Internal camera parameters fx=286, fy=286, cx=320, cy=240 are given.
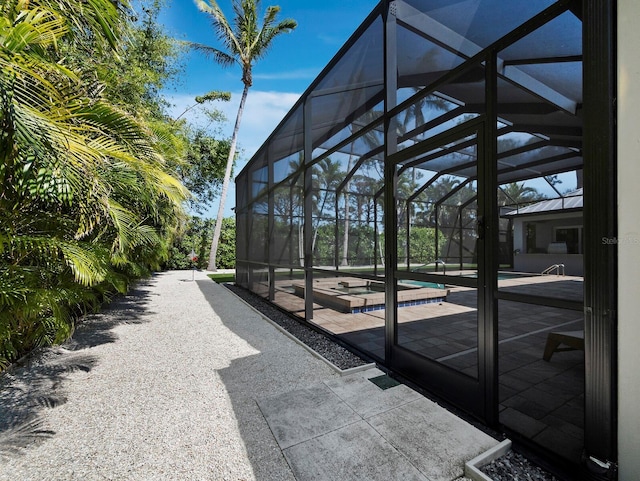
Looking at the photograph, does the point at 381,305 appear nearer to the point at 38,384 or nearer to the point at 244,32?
the point at 38,384

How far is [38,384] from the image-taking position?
8.84 ft

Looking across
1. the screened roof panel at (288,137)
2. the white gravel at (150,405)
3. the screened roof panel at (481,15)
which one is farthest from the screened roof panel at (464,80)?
the white gravel at (150,405)

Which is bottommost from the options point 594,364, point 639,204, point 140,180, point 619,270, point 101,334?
point 101,334

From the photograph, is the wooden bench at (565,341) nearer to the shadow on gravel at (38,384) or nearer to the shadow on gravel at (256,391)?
the shadow on gravel at (256,391)

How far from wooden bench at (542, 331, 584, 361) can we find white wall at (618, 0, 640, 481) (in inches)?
54.6

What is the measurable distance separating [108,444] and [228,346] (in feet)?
6.53

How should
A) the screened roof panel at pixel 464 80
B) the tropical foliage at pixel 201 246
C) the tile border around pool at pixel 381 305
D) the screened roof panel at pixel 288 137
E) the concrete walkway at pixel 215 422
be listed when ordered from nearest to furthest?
the concrete walkway at pixel 215 422
the screened roof panel at pixel 464 80
the screened roof panel at pixel 288 137
the tile border around pool at pixel 381 305
the tropical foliage at pixel 201 246

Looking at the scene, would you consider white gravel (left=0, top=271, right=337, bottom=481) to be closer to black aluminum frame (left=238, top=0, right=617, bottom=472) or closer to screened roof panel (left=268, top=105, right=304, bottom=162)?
black aluminum frame (left=238, top=0, right=617, bottom=472)

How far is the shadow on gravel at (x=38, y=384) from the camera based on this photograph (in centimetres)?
195

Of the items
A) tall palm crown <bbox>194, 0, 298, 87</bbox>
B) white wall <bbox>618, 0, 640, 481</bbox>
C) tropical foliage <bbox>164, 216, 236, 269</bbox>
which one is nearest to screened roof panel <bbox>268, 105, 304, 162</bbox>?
white wall <bbox>618, 0, 640, 481</bbox>

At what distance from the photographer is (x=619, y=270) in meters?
1.37

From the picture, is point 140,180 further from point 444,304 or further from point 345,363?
point 444,304

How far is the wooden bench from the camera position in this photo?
254cm

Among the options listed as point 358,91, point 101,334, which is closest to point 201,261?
point 101,334
